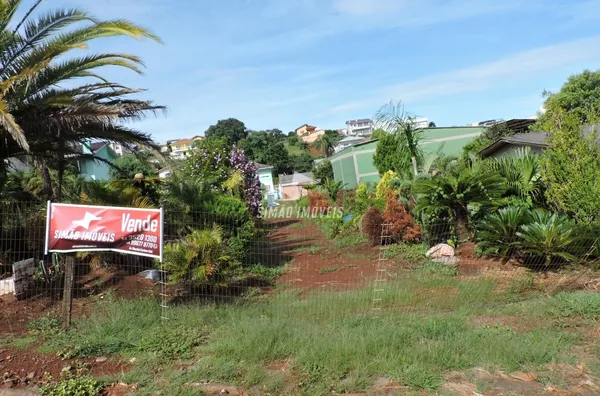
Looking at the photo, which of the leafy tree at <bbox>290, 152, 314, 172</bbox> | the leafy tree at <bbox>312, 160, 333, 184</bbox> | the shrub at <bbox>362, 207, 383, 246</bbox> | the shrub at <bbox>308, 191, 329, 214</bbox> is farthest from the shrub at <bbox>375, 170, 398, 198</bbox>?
the leafy tree at <bbox>290, 152, 314, 172</bbox>

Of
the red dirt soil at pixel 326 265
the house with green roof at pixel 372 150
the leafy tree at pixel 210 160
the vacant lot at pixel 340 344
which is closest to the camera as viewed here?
the vacant lot at pixel 340 344

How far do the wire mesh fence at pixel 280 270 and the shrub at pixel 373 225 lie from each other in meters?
1.03

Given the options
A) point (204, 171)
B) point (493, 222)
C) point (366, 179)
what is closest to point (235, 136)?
point (366, 179)

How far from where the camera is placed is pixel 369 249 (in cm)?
1266

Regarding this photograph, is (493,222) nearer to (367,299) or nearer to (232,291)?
(367,299)

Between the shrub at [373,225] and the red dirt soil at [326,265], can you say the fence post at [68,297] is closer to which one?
the red dirt soil at [326,265]

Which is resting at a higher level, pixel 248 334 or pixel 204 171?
pixel 204 171

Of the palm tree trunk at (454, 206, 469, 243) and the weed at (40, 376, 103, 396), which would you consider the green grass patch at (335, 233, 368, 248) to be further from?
the weed at (40, 376, 103, 396)

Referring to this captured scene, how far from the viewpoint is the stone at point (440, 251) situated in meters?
10.3

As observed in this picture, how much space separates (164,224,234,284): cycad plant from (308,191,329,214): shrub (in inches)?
617

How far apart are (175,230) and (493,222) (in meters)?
6.15

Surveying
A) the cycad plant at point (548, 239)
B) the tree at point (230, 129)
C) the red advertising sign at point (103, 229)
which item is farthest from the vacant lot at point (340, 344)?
the tree at point (230, 129)

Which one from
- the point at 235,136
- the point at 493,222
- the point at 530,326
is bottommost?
the point at 530,326

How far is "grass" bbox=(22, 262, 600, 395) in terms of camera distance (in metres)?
4.44
